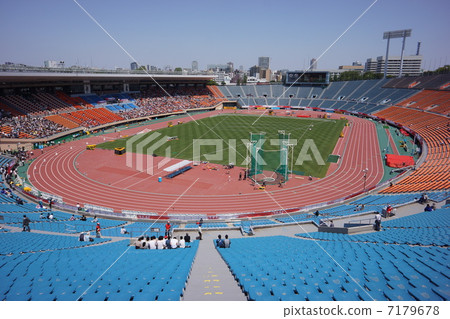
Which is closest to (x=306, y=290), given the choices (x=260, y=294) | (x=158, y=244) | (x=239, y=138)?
(x=260, y=294)

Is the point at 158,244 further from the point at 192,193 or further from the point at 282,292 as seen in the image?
the point at 192,193

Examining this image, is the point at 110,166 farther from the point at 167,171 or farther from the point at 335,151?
the point at 335,151

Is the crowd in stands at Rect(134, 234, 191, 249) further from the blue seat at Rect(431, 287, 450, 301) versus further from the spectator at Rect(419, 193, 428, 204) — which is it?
the spectator at Rect(419, 193, 428, 204)

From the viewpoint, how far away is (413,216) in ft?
59.0

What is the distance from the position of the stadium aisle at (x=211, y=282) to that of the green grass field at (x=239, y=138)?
78.5ft

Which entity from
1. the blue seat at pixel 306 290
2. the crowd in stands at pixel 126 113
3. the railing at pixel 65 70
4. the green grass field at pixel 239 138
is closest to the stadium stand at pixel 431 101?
the green grass field at pixel 239 138

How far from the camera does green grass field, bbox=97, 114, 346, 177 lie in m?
38.7

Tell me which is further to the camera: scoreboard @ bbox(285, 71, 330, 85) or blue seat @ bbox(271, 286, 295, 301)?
scoreboard @ bbox(285, 71, 330, 85)

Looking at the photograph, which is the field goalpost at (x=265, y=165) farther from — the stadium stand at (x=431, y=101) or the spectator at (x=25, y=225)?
the stadium stand at (x=431, y=101)

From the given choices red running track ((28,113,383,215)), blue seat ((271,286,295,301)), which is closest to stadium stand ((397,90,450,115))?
red running track ((28,113,383,215))

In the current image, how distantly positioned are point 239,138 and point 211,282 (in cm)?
4242

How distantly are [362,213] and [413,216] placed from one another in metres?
3.00

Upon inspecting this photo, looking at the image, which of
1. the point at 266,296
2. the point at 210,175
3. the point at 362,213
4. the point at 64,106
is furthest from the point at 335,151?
the point at 64,106

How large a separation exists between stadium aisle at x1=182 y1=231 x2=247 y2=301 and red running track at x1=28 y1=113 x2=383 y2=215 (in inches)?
511
